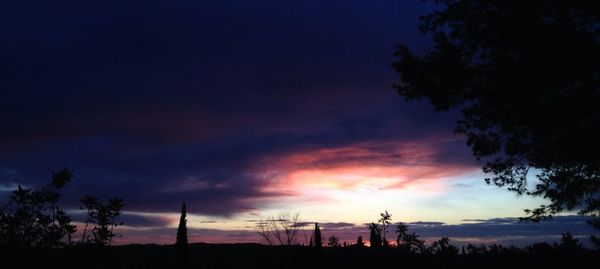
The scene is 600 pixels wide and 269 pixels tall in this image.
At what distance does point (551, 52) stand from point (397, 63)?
4.88 metres

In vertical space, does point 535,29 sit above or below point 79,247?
above

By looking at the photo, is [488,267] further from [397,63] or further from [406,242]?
[406,242]

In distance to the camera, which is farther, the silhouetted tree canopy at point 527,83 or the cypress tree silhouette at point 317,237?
the cypress tree silhouette at point 317,237

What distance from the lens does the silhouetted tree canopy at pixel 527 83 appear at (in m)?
13.3

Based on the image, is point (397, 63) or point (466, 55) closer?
point (466, 55)

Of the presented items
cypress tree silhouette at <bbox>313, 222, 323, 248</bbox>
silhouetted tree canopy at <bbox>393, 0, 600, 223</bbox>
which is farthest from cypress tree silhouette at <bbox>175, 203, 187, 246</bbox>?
silhouetted tree canopy at <bbox>393, 0, 600, 223</bbox>

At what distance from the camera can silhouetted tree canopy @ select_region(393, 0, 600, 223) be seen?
1327 centimetres

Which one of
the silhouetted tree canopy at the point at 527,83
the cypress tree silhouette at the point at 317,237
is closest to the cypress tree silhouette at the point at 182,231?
the cypress tree silhouette at the point at 317,237

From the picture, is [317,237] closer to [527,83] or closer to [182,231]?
[182,231]

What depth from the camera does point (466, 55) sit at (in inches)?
593

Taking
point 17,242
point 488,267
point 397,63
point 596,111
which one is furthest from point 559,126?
point 17,242

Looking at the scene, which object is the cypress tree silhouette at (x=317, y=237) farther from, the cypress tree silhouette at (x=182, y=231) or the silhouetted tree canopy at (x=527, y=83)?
the silhouetted tree canopy at (x=527, y=83)

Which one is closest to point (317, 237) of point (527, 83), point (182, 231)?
point (182, 231)

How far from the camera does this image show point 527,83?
44.8 ft
